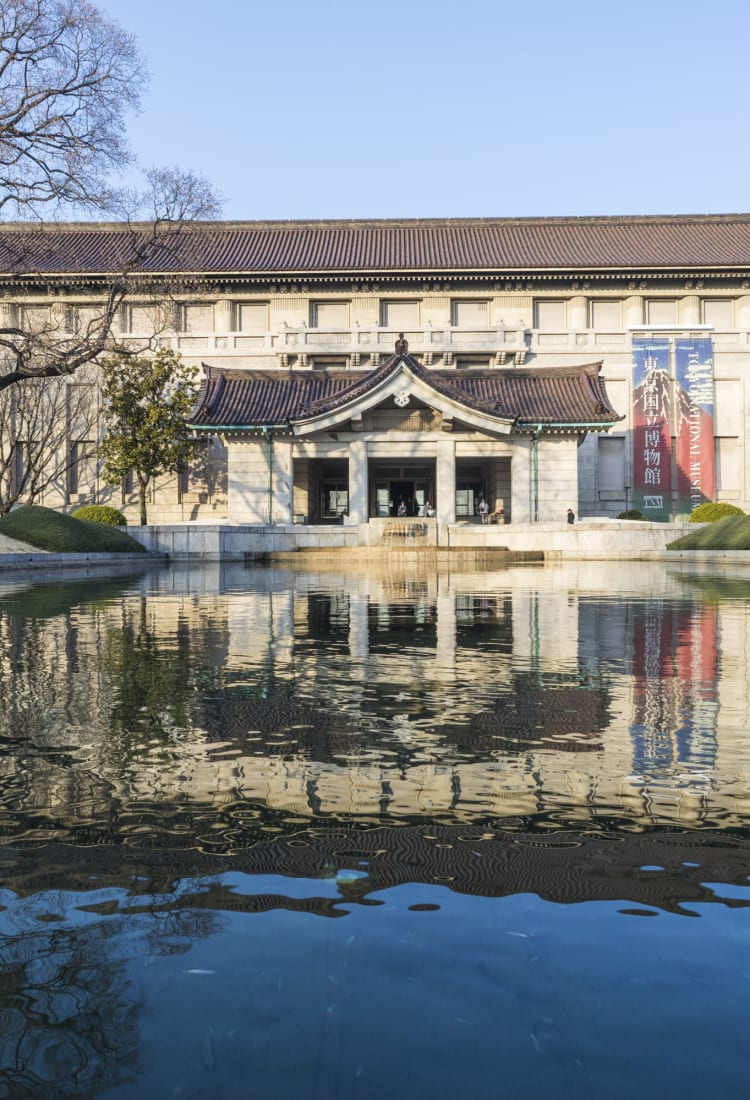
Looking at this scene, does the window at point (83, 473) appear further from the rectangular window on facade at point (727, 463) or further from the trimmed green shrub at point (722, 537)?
the rectangular window on facade at point (727, 463)

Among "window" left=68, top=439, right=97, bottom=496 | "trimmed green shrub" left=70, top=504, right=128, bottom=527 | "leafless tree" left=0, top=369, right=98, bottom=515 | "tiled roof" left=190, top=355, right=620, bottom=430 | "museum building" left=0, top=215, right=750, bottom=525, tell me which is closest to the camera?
"trimmed green shrub" left=70, top=504, right=128, bottom=527

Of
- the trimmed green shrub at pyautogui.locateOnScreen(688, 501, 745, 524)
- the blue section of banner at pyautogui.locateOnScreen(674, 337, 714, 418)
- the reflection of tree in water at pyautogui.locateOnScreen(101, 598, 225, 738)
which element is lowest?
the reflection of tree in water at pyautogui.locateOnScreen(101, 598, 225, 738)

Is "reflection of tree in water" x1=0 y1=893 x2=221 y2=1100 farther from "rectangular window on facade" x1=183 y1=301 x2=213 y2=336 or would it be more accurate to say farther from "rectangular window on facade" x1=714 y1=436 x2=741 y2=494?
"rectangular window on facade" x1=714 y1=436 x2=741 y2=494

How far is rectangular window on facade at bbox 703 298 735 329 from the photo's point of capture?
4459 centimetres

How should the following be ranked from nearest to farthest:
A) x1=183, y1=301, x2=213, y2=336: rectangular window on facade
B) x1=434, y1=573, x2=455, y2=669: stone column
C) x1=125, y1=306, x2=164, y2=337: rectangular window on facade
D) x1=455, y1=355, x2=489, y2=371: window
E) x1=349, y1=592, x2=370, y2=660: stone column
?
x1=434, y1=573, x2=455, y2=669: stone column < x1=349, y1=592, x2=370, y2=660: stone column < x1=455, y1=355, x2=489, y2=371: window < x1=183, y1=301, x2=213, y2=336: rectangular window on facade < x1=125, y1=306, x2=164, y2=337: rectangular window on facade

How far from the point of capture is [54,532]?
22.7m

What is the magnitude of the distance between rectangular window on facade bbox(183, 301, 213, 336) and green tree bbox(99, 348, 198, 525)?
7.77m

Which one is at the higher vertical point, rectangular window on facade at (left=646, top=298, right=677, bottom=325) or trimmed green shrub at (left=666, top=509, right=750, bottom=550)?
rectangular window on facade at (left=646, top=298, right=677, bottom=325)

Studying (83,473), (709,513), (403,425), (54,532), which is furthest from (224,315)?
(54,532)

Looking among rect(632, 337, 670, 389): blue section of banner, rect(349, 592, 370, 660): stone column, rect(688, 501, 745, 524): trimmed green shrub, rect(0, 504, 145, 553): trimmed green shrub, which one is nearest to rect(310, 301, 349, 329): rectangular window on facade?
rect(632, 337, 670, 389): blue section of banner

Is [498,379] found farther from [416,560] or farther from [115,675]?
[115,675]

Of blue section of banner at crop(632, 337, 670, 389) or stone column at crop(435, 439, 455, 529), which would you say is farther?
blue section of banner at crop(632, 337, 670, 389)

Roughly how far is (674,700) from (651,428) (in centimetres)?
→ 4053

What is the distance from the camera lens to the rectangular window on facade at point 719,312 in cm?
4459
